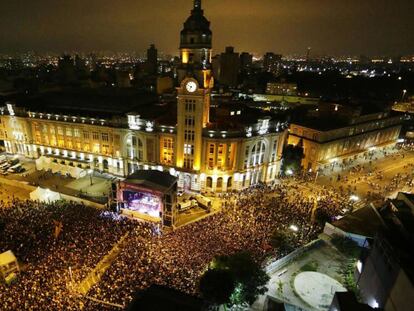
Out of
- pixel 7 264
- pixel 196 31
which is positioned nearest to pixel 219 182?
pixel 196 31

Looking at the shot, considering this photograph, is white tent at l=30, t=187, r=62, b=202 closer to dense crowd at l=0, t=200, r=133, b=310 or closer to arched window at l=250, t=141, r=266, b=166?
dense crowd at l=0, t=200, r=133, b=310

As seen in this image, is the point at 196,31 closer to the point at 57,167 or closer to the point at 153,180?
the point at 153,180

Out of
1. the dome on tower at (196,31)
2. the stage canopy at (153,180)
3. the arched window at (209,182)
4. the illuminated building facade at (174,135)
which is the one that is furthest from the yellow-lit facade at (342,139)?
the stage canopy at (153,180)

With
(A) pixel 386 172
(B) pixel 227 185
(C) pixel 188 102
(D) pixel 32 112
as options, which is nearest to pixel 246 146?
(B) pixel 227 185

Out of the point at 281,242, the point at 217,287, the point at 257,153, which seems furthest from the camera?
the point at 257,153

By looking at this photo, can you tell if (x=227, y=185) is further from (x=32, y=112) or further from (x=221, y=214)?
(x=32, y=112)

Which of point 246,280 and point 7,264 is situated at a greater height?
point 246,280

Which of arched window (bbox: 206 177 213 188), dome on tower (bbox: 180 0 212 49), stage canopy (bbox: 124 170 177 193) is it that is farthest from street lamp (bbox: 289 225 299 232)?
dome on tower (bbox: 180 0 212 49)
